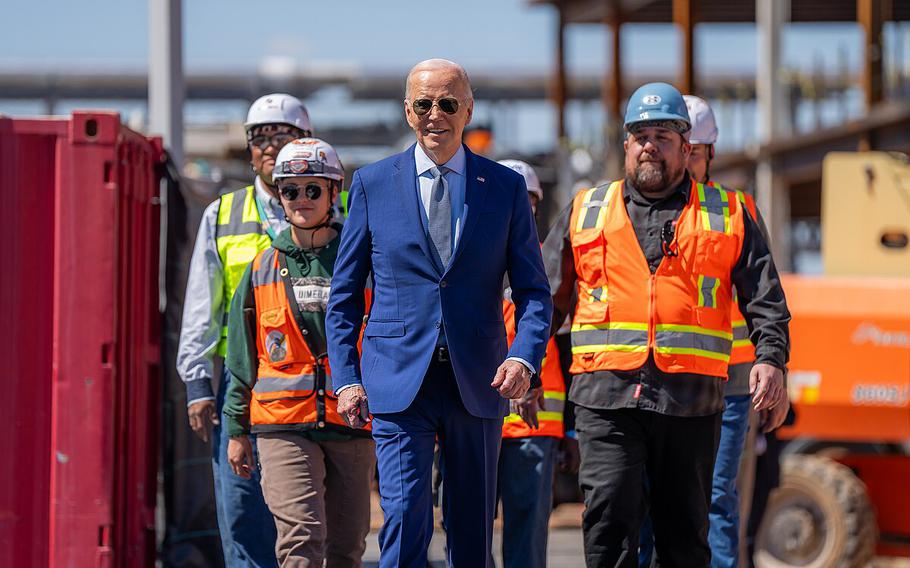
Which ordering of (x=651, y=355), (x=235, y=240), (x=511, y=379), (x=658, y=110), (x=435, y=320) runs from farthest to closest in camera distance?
1. (x=235, y=240)
2. (x=658, y=110)
3. (x=651, y=355)
4. (x=435, y=320)
5. (x=511, y=379)

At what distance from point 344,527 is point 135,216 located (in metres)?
2.10

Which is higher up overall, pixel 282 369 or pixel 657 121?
pixel 657 121

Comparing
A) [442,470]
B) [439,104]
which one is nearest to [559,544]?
[442,470]

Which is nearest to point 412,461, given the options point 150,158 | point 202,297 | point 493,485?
point 493,485

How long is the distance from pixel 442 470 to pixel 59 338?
86.2 inches

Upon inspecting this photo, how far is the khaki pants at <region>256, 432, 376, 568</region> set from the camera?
5996 millimetres

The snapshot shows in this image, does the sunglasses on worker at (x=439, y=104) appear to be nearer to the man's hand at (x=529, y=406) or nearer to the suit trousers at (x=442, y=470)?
the suit trousers at (x=442, y=470)

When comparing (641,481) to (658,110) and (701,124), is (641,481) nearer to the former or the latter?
(658,110)

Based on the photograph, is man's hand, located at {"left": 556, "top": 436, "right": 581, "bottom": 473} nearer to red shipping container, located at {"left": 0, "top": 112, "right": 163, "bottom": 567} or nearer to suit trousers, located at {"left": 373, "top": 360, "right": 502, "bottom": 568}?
suit trousers, located at {"left": 373, "top": 360, "right": 502, "bottom": 568}

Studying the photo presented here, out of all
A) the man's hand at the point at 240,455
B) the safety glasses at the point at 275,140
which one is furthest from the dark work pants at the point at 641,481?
the safety glasses at the point at 275,140

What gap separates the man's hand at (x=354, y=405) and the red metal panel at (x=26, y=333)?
6.48 ft

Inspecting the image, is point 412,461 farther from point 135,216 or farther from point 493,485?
point 135,216

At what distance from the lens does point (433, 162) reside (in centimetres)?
560

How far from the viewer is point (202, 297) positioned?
685 cm
